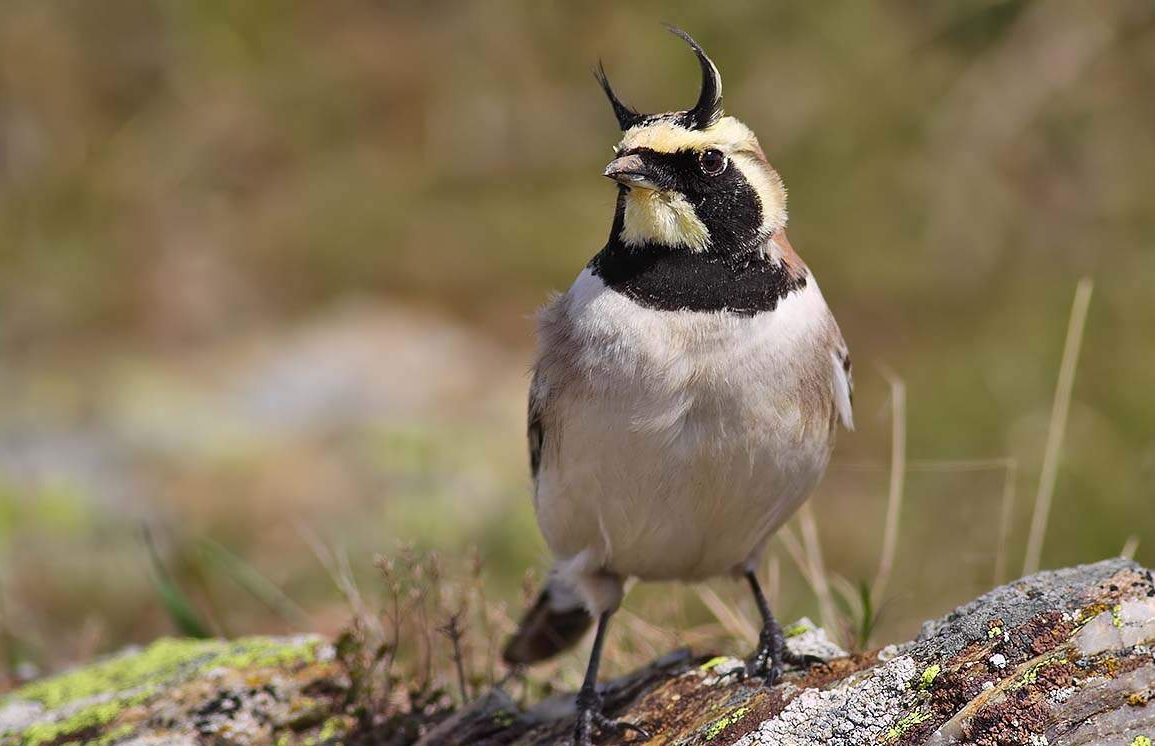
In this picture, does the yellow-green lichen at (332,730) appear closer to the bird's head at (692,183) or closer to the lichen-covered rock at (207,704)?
the lichen-covered rock at (207,704)

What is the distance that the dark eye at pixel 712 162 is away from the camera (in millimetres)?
4035

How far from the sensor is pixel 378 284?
9.99 meters

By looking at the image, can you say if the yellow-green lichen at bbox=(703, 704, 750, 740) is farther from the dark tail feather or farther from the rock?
the dark tail feather

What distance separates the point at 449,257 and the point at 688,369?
632cm

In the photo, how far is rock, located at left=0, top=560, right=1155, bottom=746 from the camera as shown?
9.75ft

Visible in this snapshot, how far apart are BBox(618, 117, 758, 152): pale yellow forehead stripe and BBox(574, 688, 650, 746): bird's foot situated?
1.59 meters

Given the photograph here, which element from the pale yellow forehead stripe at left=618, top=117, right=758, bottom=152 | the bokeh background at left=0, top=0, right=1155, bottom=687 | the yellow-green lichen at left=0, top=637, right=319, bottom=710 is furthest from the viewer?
the bokeh background at left=0, top=0, right=1155, bottom=687

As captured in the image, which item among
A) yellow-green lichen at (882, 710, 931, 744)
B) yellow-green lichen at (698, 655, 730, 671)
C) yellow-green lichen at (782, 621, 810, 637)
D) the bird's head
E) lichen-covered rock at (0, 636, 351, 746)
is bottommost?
yellow-green lichen at (882, 710, 931, 744)

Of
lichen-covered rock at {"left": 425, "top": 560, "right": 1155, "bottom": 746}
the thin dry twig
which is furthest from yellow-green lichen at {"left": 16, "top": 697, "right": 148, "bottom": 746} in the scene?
the thin dry twig

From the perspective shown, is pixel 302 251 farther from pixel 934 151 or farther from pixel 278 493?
pixel 934 151

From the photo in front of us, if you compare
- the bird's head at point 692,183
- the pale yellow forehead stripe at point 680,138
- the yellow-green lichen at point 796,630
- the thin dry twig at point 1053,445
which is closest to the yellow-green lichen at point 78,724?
the yellow-green lichen at point 796,630

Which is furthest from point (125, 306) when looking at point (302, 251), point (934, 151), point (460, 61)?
point (934, 151)

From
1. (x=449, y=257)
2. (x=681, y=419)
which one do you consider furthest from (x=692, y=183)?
(x=449, y=257)

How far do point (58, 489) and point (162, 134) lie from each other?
3495 millimetres
